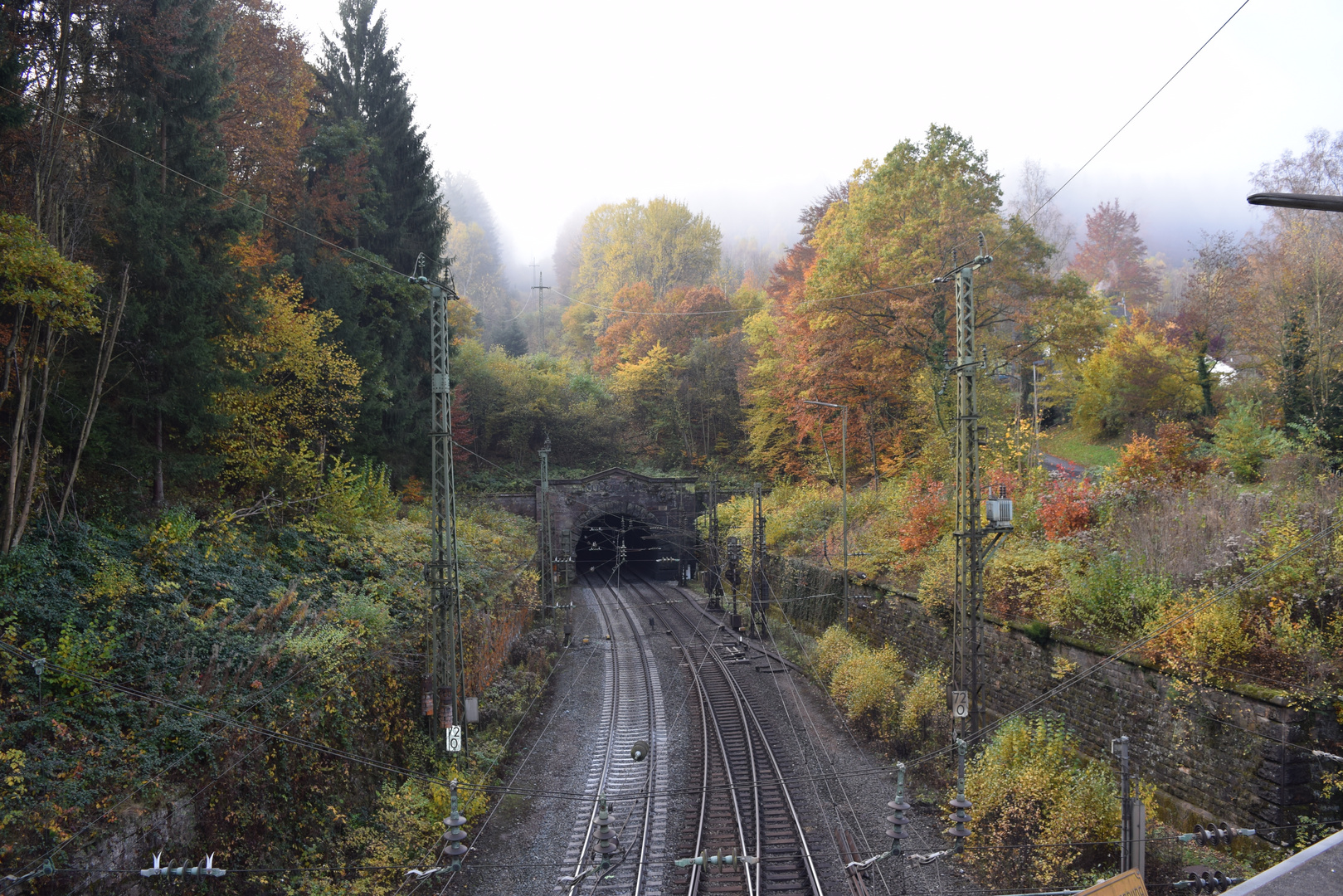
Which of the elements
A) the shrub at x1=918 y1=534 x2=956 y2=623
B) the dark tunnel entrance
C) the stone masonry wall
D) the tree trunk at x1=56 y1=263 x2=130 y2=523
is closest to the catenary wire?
the stone masonry wall

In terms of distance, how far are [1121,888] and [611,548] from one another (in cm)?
3729

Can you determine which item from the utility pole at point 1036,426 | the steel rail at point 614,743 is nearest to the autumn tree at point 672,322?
the utility pole at point 1036,426

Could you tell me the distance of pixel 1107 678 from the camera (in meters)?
11.7

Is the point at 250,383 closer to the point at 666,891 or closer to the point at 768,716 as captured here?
the point at 666,891

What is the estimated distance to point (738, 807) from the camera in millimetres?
12734

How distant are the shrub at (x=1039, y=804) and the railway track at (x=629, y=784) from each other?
5100 mm

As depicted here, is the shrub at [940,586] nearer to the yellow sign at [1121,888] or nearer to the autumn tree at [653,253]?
the yellow sign at [1121,888]

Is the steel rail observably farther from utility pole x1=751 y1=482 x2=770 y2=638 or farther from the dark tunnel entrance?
the dark tunnel entrance

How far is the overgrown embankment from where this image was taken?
784 cm

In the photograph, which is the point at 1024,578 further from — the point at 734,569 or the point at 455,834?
the point at 734,569

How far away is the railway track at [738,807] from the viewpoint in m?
10.7

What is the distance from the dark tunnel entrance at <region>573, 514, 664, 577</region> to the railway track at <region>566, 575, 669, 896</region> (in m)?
14.2

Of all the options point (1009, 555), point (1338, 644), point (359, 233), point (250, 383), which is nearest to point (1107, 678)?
point (1338, 644)

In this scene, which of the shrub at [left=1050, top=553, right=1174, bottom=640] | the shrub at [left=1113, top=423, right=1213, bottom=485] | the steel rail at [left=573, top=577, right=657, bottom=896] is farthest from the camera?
the shrub at [left=1113, top=423, right=1213, bottom=485]
